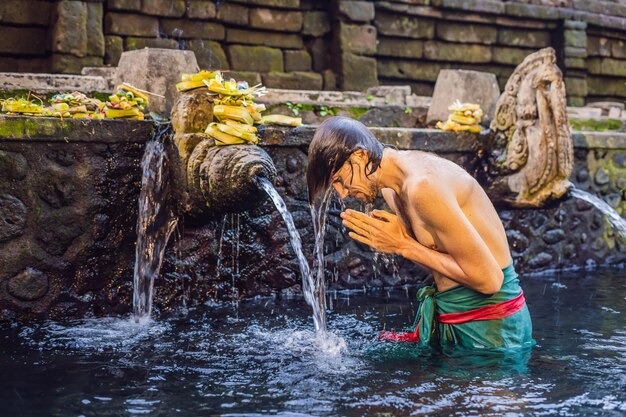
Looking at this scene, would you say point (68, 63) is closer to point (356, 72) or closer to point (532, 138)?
point (356, 72)

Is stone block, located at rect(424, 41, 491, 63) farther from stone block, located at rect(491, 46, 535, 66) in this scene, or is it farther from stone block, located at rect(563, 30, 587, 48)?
stone block, located at rect(563, 30, 587, 48)

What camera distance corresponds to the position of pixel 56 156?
554cm

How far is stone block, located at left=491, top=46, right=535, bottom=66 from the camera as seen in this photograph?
15.8 metres

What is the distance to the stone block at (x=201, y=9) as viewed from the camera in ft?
39.7

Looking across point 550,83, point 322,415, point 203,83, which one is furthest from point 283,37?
point 322,415

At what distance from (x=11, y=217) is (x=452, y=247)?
2.95 m

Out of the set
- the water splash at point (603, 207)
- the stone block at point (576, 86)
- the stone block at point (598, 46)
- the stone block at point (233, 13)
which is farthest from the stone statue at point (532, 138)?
the stone block at point (598, 46)

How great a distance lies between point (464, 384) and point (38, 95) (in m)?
4.45

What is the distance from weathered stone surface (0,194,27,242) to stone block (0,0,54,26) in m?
6.24

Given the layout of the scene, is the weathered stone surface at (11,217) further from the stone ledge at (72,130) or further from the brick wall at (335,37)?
the brick wall at (335,37)

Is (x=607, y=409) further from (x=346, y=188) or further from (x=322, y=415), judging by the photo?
(x=346, y=188)

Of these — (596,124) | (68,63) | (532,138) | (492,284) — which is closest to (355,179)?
(492,284)

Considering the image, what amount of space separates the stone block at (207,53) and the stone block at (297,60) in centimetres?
115

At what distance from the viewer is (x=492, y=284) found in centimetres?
408
